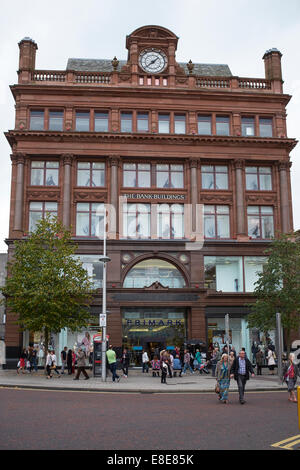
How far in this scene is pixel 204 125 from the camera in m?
43.8

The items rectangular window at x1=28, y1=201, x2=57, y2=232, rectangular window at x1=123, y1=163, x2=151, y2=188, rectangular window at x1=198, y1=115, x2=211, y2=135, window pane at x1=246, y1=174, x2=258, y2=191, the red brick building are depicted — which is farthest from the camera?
rectangular window at x1=198, y1=115, x2=211, y2=135

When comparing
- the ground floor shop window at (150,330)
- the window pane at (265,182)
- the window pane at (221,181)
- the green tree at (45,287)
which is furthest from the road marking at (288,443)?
the window pane at (265,182)

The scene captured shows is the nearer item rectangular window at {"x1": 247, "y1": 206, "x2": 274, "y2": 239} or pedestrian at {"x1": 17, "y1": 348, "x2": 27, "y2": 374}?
pedestrian at {"x1": 17, "y1": 348, "x2": 27, "y2": 374}

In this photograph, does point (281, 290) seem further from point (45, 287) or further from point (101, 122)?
point (101, 122)

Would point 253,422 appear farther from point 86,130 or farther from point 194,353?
point 86,130

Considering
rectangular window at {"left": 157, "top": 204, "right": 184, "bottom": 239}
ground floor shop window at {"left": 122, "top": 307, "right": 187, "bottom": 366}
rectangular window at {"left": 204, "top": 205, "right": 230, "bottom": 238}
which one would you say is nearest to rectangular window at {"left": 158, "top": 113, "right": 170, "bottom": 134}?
rectangular window at {"left": 157, "top": 204, "right": 184, "bottom": 239}

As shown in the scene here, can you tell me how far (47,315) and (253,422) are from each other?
2047 cm

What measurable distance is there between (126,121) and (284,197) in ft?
47.4

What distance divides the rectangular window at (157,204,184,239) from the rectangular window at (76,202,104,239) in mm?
4639

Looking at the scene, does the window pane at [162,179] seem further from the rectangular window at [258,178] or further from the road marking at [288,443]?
the road marking at [288,443]

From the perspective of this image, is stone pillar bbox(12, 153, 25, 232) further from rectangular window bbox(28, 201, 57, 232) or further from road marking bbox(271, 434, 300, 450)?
road marking bbox(271, 434, 300, 450)

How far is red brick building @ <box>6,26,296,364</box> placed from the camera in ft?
130

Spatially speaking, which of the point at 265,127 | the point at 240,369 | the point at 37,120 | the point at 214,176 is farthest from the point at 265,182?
the point at 240,369

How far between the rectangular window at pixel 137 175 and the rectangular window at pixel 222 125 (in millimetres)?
6803
